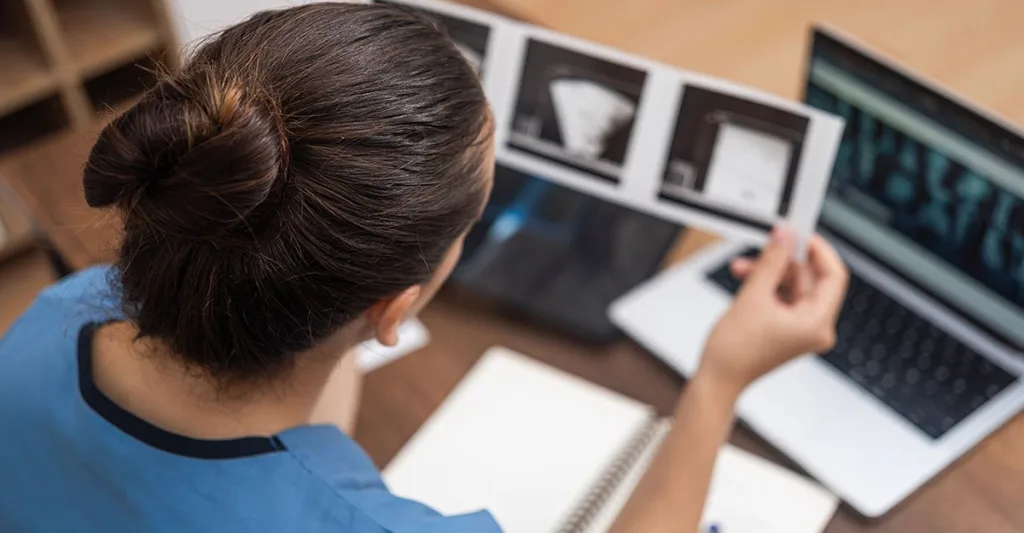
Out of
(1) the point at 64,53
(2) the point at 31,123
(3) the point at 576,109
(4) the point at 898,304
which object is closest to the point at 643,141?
(3) the point at 576,109

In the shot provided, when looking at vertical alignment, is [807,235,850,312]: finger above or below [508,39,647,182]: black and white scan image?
below

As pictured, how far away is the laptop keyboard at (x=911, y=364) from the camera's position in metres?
0.81

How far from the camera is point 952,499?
77cm

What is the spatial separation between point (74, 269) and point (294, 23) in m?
0.60

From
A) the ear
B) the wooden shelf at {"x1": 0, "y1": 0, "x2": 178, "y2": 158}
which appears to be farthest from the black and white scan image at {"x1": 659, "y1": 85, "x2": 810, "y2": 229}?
the wooden shelf at {"x1": 0, "y1": 0, "x2": 178, "y2": 158}

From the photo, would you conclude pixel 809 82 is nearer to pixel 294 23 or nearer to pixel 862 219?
pixel 862 219

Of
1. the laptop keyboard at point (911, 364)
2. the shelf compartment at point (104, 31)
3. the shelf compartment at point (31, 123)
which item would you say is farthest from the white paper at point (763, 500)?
the shelf compartment at point (31, 123)

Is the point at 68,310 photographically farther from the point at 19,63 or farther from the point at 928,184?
the point at 19,63

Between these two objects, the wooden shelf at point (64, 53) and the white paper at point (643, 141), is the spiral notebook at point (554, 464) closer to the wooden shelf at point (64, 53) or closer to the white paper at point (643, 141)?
the white paper at point (643, 141)

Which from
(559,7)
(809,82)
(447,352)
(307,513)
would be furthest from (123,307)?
(559,7)

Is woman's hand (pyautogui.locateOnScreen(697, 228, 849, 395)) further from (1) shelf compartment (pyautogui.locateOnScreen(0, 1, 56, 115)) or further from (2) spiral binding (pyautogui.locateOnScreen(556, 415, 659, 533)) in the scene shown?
(1) shelf compartment (pyautogui.locateOnScreen(0, 1, 56, 115))

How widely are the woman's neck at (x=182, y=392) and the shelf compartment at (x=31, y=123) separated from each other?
133 cm

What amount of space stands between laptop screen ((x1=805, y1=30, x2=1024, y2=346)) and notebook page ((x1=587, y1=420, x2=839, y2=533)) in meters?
0.25

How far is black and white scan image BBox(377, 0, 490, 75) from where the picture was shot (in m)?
0.88
